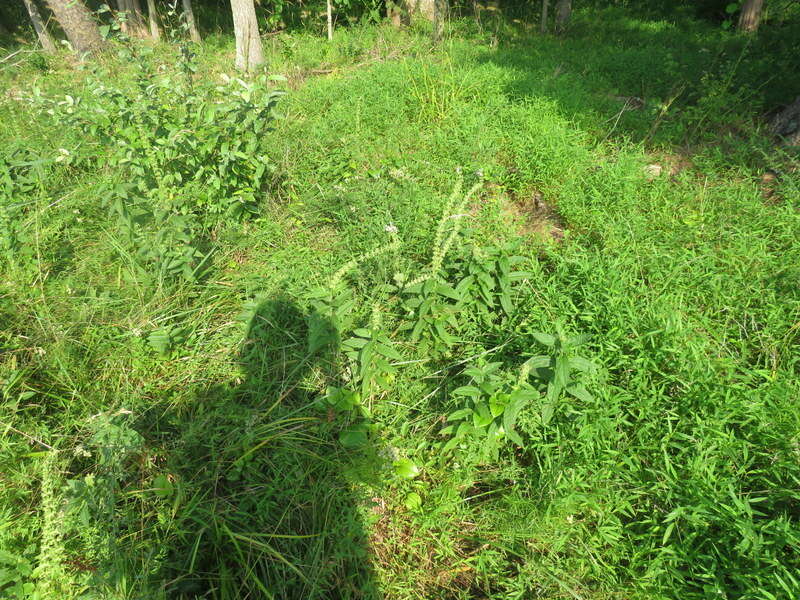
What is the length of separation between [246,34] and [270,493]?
19.6 feet

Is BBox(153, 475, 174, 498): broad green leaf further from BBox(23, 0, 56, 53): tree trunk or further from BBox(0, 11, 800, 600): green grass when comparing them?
BBox(23, 0, 56, 53): tree trunk

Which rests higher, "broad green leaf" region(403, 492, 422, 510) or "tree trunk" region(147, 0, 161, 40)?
"tree trunk" region(147, 0, 161, 40)

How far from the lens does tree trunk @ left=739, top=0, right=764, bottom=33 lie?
5.95 metres

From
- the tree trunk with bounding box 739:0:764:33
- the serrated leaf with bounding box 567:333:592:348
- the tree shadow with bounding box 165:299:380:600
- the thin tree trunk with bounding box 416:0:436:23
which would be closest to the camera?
the tree shadow with bounding box 165:299:380:600

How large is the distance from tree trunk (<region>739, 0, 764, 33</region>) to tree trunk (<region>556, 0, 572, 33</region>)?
2.42 metres

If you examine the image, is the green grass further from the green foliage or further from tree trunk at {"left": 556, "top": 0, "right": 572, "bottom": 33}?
tree trunk at {"left": 556, "top": 0, "right": 572, "bottom": 33}

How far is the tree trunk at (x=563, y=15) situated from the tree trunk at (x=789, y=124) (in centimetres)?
380

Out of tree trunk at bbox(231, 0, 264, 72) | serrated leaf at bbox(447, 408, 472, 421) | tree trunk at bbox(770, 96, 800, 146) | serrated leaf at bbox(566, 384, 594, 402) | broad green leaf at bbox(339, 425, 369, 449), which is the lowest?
broad green leaf at bbox(339, 425, 369, 449)

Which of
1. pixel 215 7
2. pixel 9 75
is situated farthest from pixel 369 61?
pixel 215 7

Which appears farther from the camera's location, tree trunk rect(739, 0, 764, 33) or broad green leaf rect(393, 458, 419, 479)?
tree trunk rect(739, 0, 764, 33)

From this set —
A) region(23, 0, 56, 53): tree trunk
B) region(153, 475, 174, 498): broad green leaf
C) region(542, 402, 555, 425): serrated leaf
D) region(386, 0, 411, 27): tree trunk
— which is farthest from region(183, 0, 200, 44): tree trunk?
region(542, 402, 555, 425): serrated leaf

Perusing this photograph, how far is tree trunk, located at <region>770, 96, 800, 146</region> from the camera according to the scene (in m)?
3.45

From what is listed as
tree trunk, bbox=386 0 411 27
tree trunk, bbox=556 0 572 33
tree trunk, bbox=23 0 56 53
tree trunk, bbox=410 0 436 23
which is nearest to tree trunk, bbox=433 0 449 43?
tree trunk, bbox=410 0 436 23

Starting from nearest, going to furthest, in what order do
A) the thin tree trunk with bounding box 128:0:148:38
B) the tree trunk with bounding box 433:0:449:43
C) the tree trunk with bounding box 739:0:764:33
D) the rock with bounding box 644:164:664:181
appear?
the rock with bounding box 644:164:664:181 < the tree trunk with bounding box 433:0:449:43 < the tree trunk with bounding box 739:0:764:33 < the thin tree trunk with bounding box 128:0:148:38
